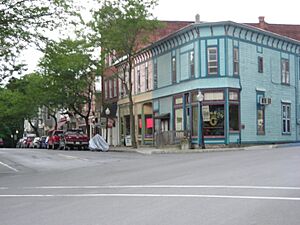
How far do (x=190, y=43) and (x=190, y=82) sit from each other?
9.40ft

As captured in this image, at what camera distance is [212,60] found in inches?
1431

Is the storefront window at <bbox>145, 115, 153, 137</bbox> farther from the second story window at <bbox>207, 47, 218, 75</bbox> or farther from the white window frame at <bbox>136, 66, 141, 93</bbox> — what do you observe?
the second story window at <bbox>207, 47, 218, 75</bbox>

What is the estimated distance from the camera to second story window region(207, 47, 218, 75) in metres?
36.2

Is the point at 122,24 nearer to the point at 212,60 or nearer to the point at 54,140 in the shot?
the point at 212,60

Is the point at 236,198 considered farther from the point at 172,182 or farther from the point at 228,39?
the point at 228,39

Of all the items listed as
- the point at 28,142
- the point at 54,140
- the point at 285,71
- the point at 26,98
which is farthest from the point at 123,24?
the point at 28,142

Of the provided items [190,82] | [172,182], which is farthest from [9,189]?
[190,82]

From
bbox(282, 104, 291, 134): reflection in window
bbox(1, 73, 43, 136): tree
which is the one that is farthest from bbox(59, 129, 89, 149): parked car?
bbox(282, 104, 291, 134): reflection in window

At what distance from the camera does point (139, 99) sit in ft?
154

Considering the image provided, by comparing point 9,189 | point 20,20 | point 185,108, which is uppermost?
point 20,20

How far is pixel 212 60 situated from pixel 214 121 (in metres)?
4.30

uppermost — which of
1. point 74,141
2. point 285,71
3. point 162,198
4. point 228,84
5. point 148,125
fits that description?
point 285,71

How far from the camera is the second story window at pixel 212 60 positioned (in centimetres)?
3622

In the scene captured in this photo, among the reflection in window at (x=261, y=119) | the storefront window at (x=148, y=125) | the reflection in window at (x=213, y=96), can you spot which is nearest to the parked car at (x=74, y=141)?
the storefront window at (x=148, y=125)
